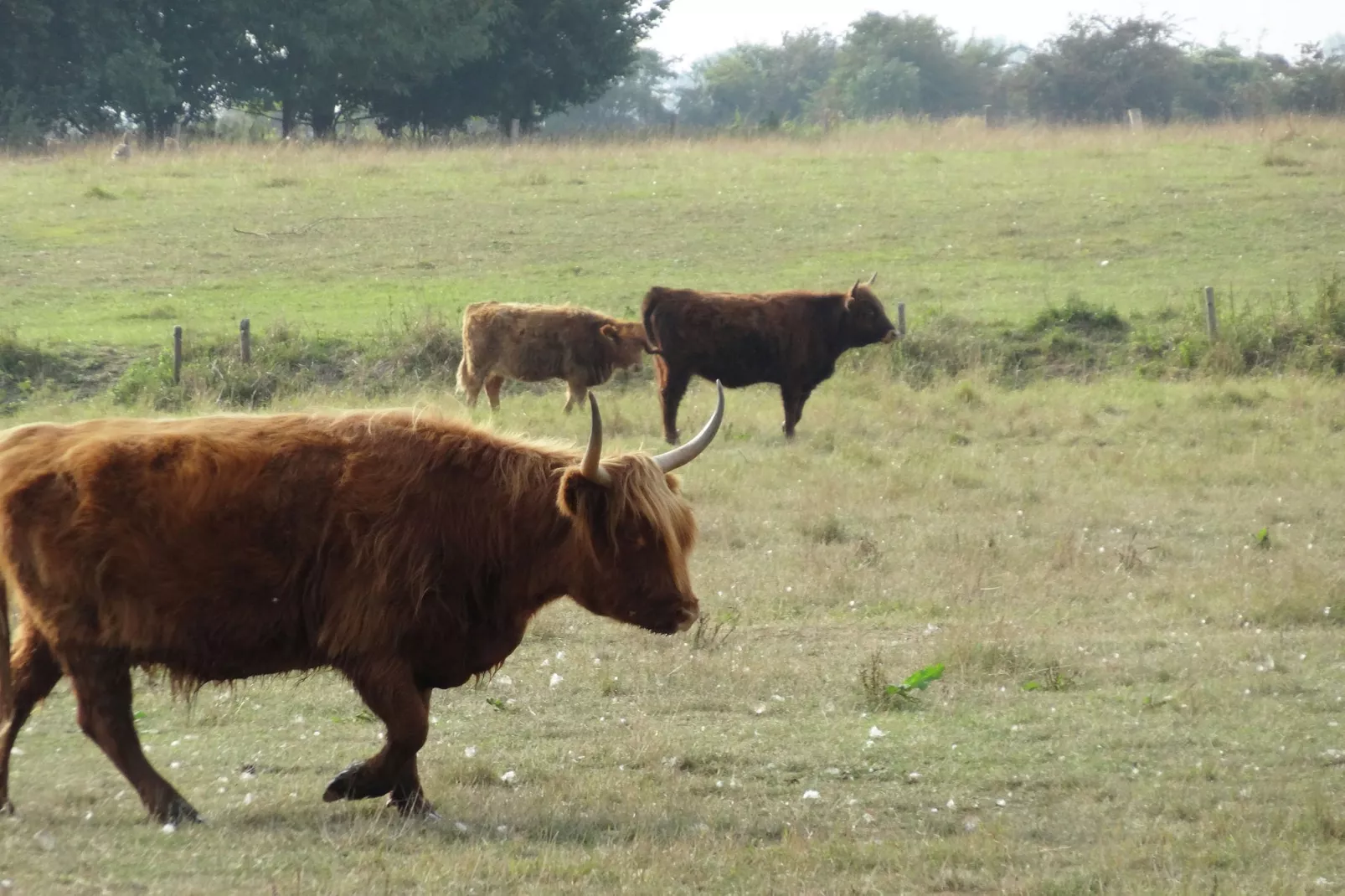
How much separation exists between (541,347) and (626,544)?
38.3 ft

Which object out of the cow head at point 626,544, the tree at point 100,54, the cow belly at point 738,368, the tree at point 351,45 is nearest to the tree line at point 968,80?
Result: the tree at point 351,45

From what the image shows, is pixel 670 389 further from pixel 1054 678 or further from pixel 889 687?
pixel 889 687

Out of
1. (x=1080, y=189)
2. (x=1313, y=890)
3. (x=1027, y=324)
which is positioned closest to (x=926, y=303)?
(x=1027, y=324)

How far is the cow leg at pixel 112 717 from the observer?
206 inches

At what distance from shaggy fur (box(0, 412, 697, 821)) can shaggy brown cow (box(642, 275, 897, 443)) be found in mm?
9769

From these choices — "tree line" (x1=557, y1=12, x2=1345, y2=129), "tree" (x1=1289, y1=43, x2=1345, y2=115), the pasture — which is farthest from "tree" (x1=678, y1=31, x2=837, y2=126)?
the pasture

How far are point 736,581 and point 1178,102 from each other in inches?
2079

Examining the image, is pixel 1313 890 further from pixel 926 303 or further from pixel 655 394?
pixel 926 303

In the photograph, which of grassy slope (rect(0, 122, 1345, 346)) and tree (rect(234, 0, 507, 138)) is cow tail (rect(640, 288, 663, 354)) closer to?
grassy slope (rect(0, 122, 1345, 346))

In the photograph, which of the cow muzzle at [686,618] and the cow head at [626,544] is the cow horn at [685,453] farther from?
the cow muzzle at [686,618]

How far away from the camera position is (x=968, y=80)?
76500 millimetres

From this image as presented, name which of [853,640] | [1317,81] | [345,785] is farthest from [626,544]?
[1317,81]

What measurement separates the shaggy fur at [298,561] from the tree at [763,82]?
73484 millimetres

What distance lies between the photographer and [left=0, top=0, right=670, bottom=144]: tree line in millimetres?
36812
